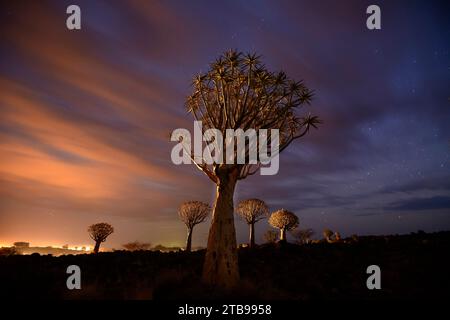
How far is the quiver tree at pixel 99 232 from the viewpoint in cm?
3450

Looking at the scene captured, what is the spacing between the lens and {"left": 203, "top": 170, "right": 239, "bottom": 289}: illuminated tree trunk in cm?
939

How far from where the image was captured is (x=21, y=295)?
8.20 meters

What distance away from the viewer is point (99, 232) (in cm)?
3456

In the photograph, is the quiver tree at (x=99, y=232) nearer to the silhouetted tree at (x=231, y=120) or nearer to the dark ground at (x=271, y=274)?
the dark ground at (x=271, y=274)

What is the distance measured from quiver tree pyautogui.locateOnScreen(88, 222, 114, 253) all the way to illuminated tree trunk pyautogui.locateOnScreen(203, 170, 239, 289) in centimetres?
2883

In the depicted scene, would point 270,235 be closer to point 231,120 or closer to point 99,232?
point 99,232

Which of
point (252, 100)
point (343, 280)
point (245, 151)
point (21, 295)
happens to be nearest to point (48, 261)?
point (21, 295)

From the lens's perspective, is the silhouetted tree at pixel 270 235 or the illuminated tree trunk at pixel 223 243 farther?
the silhouetted tree at pixel 270 235

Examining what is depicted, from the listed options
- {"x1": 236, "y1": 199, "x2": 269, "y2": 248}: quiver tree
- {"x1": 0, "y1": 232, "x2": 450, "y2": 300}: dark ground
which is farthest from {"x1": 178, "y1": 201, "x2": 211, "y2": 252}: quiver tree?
{"x1": 0, "y1": 232, "x2": 450, "y2": 300}: dark ground

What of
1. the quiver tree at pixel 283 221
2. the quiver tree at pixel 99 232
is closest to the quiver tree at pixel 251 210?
the quiver tree at pixel 283 221

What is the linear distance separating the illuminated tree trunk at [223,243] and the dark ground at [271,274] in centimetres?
54

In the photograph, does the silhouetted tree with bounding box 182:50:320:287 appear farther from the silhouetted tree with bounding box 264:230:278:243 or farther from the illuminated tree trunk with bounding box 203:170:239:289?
the silhouetted tree with bounding box 264:230:278:243
